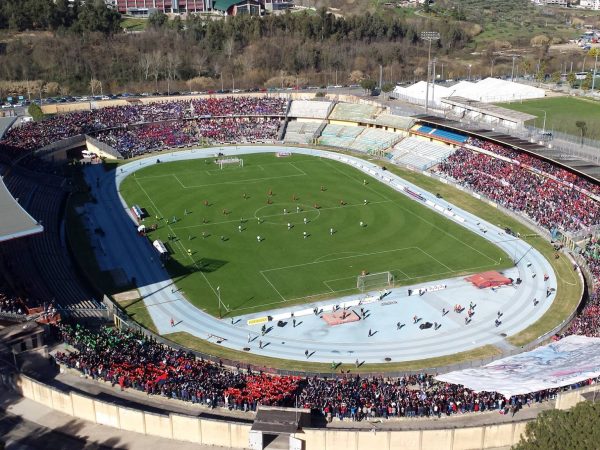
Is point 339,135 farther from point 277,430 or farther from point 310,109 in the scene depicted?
point 277,430

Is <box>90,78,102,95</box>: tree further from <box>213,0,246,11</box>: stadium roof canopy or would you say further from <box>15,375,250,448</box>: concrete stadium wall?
<box>15,375,250,448</box>: concrete stadium wall

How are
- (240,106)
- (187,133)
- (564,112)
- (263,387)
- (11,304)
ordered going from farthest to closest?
(240,106), (187,133), (564,112), (11,304), (263,387)

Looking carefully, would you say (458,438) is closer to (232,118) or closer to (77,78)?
(232,118)

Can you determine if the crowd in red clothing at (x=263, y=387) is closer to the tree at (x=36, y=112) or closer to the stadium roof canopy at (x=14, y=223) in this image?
the stadium roof canopy at (x=14, y=223)

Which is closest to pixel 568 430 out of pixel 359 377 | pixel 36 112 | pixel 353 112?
pixel 359 377

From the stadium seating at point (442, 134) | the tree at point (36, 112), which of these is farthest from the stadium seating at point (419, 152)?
→ the tree at point (36, 112)
